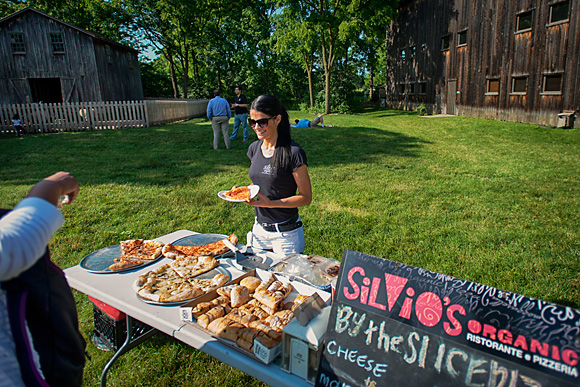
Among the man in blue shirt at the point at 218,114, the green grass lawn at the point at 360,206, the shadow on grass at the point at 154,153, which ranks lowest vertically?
the green grass lawn at the point at 360,206

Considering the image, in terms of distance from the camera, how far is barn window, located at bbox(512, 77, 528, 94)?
18.8 m

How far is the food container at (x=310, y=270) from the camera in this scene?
8.25ft

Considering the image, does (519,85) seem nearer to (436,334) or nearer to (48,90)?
(436,334)

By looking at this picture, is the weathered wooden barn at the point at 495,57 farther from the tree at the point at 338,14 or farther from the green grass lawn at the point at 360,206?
the green grass lawn at the point at 360,206

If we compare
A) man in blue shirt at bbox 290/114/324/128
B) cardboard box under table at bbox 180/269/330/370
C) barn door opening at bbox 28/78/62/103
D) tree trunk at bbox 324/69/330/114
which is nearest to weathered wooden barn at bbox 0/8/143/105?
barn door opening at bbox 28/78/62/103

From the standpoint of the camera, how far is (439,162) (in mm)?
10672

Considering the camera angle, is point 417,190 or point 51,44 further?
point 51,44

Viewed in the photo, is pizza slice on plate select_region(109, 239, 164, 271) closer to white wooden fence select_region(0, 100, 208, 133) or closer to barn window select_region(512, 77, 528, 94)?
white wooden fence select_region(0, 100, 208, 133)

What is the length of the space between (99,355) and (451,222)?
525 centimetres

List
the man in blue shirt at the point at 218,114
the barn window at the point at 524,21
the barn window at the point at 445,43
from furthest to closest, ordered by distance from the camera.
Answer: the barn window at the point at 445,43 → the barn window at the point at 524,21 → the man in blue shirt at the point at 218,114

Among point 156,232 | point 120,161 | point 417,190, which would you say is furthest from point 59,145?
point 417,190

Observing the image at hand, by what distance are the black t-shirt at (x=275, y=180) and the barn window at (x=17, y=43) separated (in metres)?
26.1

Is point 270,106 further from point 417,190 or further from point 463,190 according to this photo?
point 463,190

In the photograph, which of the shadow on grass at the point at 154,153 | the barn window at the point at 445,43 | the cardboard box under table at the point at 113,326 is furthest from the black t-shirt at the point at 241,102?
the barn window at the point at 445,43
